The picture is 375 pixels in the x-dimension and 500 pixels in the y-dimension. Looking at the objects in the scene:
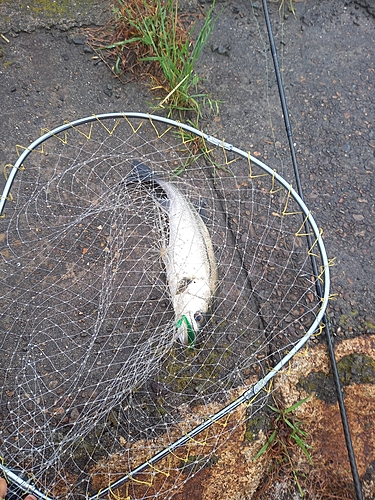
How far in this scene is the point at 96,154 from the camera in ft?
9.43

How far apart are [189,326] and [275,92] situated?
1.82 metres

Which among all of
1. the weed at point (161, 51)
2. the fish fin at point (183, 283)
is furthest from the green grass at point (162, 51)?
the fish fin at point (183, 283)

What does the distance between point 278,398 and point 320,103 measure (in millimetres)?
2056

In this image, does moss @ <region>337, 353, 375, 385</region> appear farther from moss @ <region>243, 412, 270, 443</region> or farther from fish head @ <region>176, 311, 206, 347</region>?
fish head @ <region>176, 311, 206, 347</region>

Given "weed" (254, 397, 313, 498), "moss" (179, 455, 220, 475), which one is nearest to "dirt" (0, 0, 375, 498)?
"weed" (254, 397, 313, 498)

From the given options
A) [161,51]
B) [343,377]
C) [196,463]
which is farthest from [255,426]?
[161,51]

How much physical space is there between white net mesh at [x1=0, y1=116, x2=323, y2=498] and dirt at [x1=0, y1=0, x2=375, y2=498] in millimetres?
223

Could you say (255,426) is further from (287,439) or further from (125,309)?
(125,309)

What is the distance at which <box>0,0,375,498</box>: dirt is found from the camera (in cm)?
291

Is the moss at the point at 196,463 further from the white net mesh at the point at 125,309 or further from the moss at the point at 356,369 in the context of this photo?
the moss at the point at 356,369

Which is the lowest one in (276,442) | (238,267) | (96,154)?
(276,442)

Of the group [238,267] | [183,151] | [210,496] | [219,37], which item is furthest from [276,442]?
[219,37]

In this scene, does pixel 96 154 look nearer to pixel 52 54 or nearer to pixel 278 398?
pixel 52 54

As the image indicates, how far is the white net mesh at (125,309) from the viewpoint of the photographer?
2.32 metres
